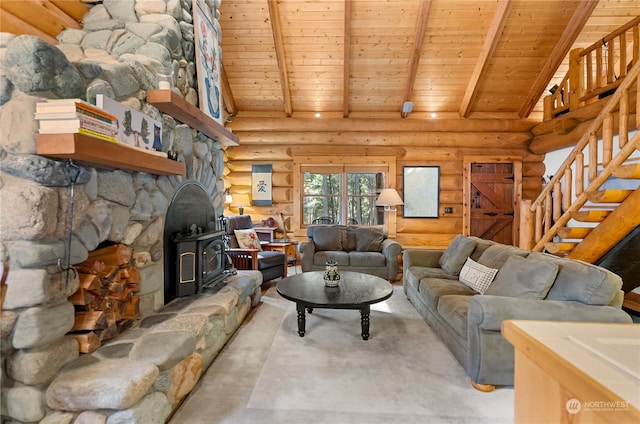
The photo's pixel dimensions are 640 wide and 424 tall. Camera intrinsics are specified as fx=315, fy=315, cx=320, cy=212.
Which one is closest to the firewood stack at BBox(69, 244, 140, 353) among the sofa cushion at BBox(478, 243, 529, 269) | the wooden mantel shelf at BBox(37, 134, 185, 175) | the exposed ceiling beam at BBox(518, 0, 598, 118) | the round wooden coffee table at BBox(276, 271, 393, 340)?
the wooden mantel shelf at BBox(37, 134, 185, 175)

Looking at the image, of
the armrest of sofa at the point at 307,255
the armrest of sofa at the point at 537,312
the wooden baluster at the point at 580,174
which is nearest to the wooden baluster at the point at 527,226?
the wooden baluster at the point at 580,174

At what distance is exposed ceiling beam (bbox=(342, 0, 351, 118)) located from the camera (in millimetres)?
4460

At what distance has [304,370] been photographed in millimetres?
2305

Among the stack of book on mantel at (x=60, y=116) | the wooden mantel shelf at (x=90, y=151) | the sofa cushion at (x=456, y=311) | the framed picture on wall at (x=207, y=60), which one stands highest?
the framed picture on wall at (x=207, y=60)

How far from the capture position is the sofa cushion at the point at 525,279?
2.23 metres

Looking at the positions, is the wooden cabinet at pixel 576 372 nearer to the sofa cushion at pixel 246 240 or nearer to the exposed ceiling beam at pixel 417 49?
the sofa cushion at pixel 246 240

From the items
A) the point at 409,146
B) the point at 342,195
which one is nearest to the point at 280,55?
the point at 342,195

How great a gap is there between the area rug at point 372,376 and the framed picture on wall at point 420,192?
3.43 meters

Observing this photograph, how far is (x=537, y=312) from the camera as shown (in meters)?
2.01

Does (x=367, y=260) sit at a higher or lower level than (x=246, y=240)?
lower

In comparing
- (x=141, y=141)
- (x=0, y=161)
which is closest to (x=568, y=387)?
(x=0, y=161)

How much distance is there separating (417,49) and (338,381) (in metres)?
4.83

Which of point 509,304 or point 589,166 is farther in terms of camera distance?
point 589,166

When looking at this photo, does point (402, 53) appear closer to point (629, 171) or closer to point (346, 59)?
point (346, 59)
